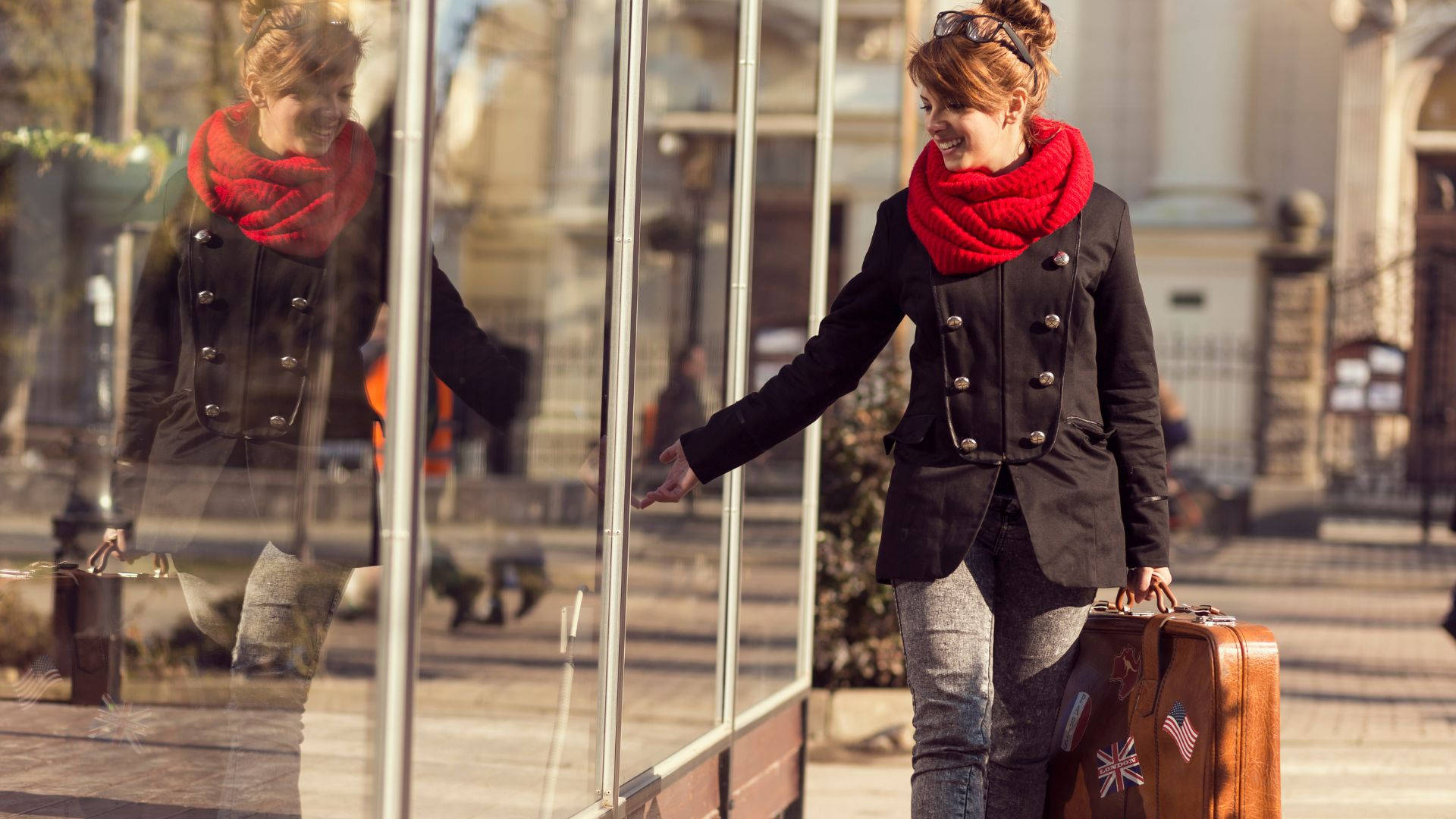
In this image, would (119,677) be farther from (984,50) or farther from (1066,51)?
(1066,51)

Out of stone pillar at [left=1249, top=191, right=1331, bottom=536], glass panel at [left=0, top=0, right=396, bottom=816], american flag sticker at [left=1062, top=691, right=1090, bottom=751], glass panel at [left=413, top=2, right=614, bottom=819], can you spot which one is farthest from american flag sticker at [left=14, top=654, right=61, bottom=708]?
stone pillar at [left=1249, top=191, right=1331, bottom=536]

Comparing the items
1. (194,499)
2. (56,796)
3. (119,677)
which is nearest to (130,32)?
(119,677)

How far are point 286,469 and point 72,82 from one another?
11187mm

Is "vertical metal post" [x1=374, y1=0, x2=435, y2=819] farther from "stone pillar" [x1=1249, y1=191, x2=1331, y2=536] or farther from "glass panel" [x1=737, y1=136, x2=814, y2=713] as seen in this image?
"stone pillar" [x1=1249, y1=191, x2=1331, y2=536]

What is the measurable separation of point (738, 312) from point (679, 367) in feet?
18.0

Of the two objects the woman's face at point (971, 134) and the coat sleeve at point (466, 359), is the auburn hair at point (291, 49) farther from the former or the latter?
the woman's face at point (971, 134)

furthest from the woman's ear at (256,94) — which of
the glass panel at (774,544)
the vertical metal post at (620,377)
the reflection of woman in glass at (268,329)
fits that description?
the glass panel at (774,544)

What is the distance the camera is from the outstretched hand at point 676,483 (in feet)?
10.7

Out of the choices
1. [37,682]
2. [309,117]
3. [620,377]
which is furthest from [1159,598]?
[37,682]

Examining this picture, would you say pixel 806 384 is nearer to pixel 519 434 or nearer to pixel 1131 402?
pixel 1131 402

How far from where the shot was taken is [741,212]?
4.54 m

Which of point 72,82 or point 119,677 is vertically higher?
point 72,82

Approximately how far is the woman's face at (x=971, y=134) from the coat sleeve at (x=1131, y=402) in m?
0.26

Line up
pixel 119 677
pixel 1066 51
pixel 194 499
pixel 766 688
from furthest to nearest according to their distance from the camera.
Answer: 1. pixel 1066 51
2. pixel 119 677
3. pixel 766 688
4. pixel 194 499
